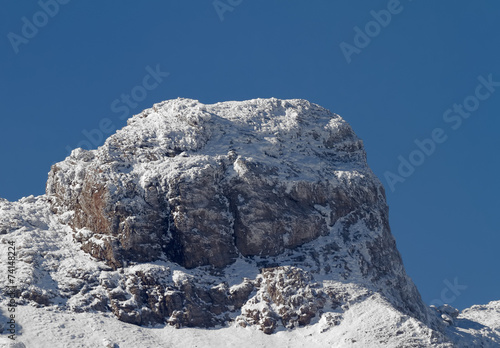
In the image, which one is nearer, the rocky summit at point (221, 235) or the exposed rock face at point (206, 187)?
the rocky summit at point (221, 235)

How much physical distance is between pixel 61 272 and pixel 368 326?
3299 cm

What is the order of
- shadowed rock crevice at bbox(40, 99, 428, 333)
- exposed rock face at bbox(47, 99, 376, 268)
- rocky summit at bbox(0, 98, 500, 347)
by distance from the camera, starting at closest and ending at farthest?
rocky summit at bbox(0, 98, 500, 347)
shadowed rock crevice at bbox(40, 99, 428, 333)
exposed rock face at bbox(47, 99, 376, 268)

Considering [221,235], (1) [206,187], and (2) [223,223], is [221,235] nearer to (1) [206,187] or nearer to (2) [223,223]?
(2) [223,223]

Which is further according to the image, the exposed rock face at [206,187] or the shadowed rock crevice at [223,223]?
the exposed rock face at [206,187]

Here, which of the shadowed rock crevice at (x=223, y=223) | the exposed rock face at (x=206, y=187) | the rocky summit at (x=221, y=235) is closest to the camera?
the rocky summit at (x=221, y=235)

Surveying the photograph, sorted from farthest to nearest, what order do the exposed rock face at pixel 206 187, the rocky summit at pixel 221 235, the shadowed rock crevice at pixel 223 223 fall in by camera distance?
1. the exposed rock face at pixel 206 187
2. the shadowed rock crevice at pixel 223 223
3. the rocky summit at pixel 221 235

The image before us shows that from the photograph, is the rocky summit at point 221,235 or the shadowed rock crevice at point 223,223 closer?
the rocky summit at point 221,235

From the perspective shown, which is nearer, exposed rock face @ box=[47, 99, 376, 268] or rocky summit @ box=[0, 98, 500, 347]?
rocky summit @ box=[0, 98, 500, 347]

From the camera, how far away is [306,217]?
425 feet

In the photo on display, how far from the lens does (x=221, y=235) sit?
414 ft

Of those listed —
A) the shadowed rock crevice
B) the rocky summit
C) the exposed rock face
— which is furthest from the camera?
the exposed rock face

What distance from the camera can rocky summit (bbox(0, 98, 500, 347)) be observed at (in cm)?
12025

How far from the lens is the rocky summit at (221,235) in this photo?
4734 inches

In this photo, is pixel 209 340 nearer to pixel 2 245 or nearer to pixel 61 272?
pixel 61 272
